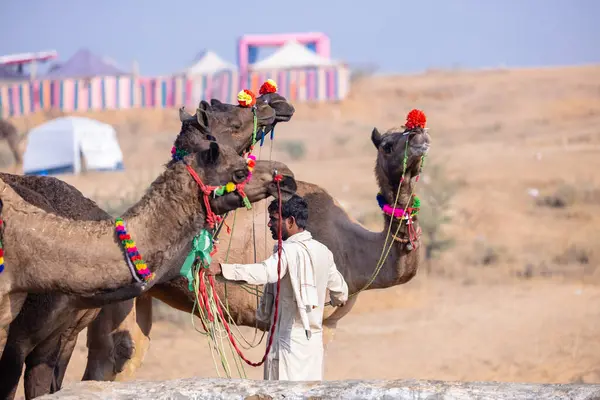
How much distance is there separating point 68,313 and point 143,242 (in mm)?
1425

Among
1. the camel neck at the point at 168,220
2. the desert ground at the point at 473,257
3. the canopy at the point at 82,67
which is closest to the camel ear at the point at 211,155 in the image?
the camel neck at the point at 168,220

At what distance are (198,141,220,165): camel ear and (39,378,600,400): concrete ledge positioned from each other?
1095mm

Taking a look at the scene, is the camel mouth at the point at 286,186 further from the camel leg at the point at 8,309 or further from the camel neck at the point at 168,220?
the camel leg at the point at 8,309

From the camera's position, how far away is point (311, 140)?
36.5 meters

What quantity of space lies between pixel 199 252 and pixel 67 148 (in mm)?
21340

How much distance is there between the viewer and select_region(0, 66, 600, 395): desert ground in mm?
11094

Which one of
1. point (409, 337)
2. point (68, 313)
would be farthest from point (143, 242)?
point (409, 337)

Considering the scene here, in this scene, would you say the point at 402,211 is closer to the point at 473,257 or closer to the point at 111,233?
the point at 111,233

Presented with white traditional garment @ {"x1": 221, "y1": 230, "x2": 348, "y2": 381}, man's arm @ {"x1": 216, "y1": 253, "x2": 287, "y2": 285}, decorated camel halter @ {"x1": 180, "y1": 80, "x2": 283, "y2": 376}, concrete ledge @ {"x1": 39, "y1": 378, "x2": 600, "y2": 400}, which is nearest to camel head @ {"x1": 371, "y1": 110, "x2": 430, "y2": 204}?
white traditional garment @ {"x1": 221, "y1": 230, "x2": 348, "y2": 381}

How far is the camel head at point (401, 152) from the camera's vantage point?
23.1 feet

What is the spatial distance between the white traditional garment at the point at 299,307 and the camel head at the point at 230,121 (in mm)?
889

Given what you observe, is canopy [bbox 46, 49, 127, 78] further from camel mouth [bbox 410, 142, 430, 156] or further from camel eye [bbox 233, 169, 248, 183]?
camel eye [bbox 233, 169, 248, 183]

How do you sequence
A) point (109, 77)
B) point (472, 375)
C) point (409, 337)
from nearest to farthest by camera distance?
point (472, 375) → point (409, 337) → point (109, 77)

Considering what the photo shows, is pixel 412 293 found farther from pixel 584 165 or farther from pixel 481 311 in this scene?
pixel 584 165
